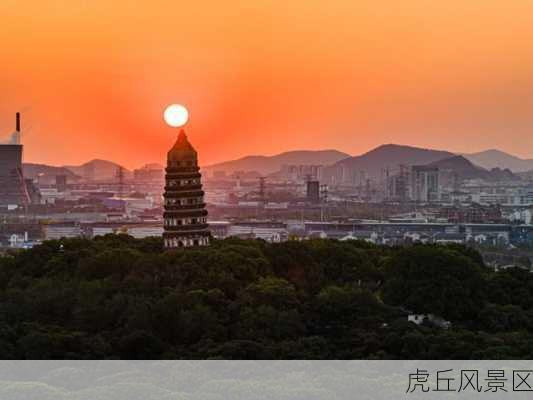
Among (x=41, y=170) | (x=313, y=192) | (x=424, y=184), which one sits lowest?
(x=313, y=192)

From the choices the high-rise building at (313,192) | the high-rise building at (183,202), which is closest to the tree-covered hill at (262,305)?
the high-rise building at (183,202)

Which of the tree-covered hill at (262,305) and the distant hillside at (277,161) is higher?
the distant hillside at (277,161)

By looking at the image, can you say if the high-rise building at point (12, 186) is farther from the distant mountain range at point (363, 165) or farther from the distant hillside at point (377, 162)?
the distant hillside at point (377, 162)

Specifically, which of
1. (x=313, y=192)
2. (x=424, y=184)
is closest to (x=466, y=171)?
(x=424, y=184)

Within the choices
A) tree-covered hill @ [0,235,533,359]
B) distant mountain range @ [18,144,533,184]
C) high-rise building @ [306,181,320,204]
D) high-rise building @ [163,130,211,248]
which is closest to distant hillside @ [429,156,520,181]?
distant mountain range @ [18,144,533,184]

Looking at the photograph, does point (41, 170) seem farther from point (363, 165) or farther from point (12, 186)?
point (363, 165)

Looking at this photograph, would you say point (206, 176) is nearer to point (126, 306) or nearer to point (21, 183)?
point (21, 183)
